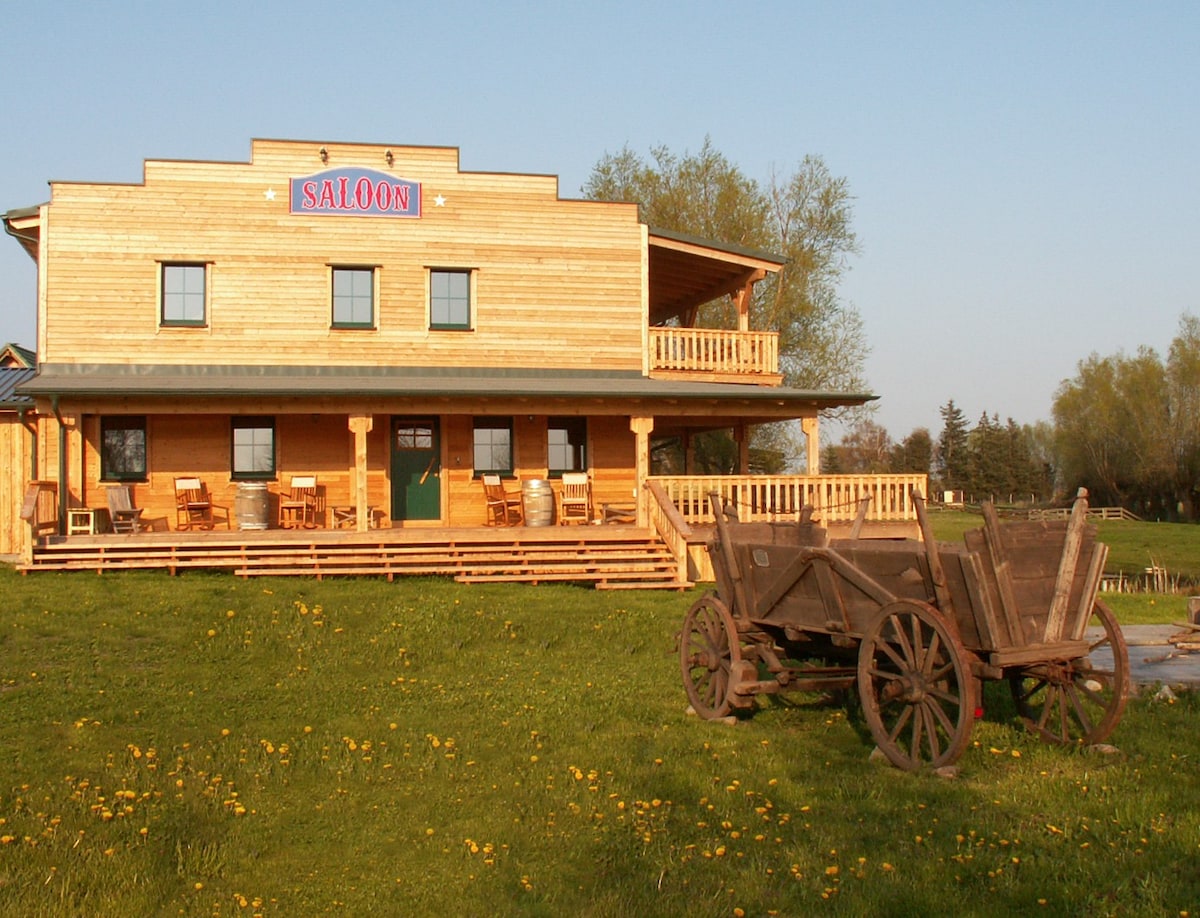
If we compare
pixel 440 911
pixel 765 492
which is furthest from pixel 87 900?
pixel 765 492

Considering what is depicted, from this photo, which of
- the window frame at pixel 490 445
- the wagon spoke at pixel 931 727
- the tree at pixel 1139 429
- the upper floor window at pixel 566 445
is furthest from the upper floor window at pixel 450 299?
the tree at pixel 1139 429

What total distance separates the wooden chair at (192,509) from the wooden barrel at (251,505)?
1.07 m

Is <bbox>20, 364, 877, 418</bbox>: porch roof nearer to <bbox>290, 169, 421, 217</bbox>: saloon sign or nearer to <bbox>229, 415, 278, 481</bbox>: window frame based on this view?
<bbox>229, 415, 278, 481</bbox>: window frame

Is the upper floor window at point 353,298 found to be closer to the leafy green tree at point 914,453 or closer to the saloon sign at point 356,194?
the saloon sign at point 356,194

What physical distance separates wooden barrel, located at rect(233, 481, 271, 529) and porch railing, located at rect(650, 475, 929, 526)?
698cm

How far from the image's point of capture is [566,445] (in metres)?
22.9

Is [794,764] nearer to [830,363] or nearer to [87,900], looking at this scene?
[87,900]

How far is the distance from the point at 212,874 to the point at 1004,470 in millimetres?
84475

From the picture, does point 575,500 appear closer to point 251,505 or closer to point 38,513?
point 251,505

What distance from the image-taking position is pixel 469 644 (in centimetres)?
1296

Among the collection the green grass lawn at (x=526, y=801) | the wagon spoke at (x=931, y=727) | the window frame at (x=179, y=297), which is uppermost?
the window frame at (x=179, y=297)

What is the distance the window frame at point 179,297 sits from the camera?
21.0 m

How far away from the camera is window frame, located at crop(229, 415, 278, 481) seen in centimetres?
2139

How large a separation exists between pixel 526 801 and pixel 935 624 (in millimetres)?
2718
